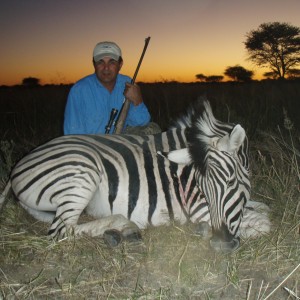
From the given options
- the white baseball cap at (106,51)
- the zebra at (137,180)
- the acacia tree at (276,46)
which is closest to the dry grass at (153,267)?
the zebra at (137,180)

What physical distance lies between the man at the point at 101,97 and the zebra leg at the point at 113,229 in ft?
5.41

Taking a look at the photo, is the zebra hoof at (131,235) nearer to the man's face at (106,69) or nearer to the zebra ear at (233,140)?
the zebra ear at (233,140)

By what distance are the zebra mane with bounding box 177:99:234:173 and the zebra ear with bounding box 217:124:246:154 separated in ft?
0.24

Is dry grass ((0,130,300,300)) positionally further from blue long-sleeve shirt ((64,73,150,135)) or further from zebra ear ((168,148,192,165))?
blue long-sleeve shirt ((64,73,150,135))

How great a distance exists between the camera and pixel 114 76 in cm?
425

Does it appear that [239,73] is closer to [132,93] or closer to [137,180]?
[132,93]

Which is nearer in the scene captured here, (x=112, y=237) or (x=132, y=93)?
(x=112, y=237)

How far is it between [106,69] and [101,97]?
297mm

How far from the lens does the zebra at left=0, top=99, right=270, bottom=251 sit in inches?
93.5

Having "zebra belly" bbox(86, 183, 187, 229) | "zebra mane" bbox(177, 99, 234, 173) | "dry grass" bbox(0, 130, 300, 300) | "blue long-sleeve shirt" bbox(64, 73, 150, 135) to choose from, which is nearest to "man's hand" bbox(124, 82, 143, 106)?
"blue long-sleeve shirt" bbox(64, 73, 150, 135)

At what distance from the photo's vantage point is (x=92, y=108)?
4.15m

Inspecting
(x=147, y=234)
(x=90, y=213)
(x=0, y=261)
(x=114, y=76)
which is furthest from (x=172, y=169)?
(x=114, y=76)

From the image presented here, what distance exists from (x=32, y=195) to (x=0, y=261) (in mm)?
495

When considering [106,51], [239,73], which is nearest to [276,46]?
[239,73]
